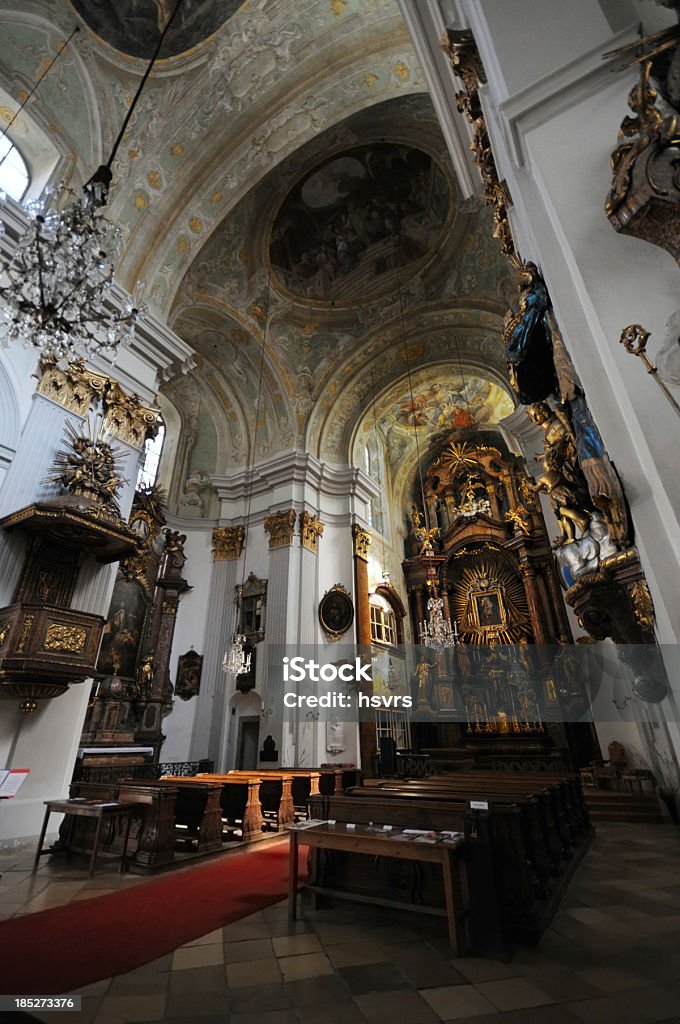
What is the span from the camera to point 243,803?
5.88 metres

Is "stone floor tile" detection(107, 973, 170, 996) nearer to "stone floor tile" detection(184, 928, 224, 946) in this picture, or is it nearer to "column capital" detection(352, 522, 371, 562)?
"stone floor tile" detection(184, 928, 224, 946)

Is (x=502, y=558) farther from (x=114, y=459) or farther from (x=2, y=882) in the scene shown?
(x=2, y=882)

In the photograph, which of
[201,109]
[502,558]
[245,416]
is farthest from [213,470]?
[502,558]

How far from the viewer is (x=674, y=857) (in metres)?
4.46

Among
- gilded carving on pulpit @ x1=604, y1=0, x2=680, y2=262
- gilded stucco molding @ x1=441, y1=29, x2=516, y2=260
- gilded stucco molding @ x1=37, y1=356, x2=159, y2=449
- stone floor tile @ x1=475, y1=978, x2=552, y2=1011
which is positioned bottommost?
stone floor tile @ x1=475, y1=978, x2=552, y2=1011

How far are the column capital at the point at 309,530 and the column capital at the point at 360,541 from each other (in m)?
1.05

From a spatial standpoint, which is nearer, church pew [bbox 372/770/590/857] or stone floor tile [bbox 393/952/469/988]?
stone floor tile [bbox 393/952/469/988]

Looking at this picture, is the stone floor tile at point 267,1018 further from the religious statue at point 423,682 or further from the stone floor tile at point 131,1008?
the religious statue at point 423,682

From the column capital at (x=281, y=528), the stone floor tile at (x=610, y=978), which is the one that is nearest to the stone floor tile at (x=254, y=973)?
the stone floor tile at (x=610, y=978)

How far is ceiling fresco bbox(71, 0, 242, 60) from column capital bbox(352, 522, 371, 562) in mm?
10065

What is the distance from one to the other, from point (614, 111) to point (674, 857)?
20.7 feet

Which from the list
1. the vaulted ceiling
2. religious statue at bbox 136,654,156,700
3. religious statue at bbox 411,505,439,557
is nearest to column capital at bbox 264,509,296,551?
the vaulted ceiling

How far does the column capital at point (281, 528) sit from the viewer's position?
11.2 metres

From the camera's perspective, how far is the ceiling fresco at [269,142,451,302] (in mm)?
10328
